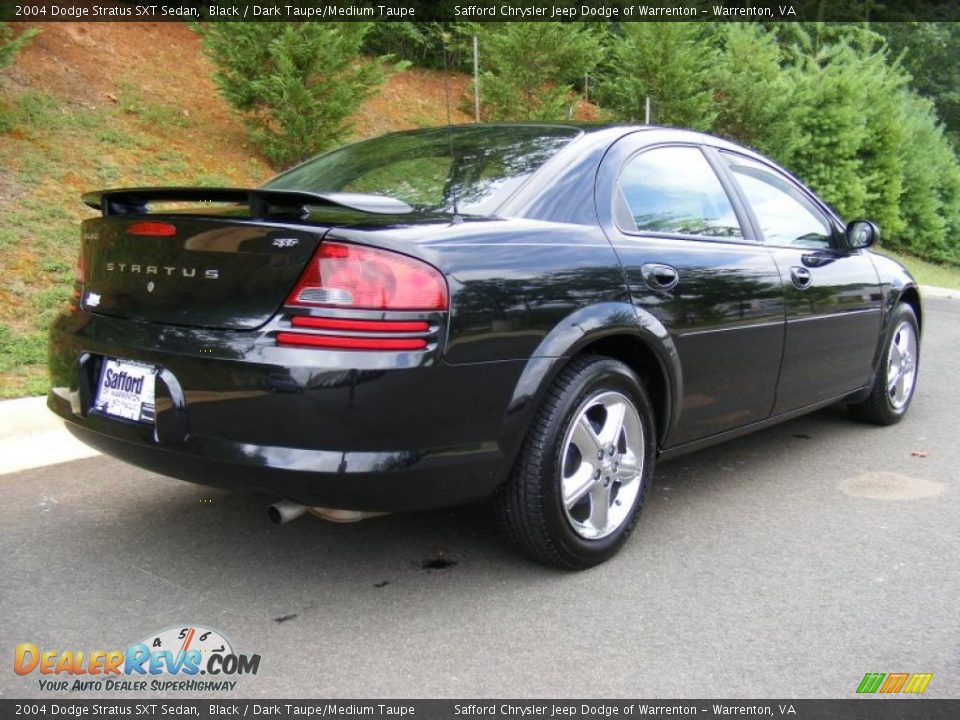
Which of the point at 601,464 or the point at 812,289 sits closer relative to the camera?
the point at 601,464

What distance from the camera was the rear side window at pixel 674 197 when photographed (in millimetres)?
3547

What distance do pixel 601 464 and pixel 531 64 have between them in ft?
34.0

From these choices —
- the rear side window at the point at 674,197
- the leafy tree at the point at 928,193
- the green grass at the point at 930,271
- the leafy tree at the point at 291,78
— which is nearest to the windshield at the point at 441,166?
the rear side window at the point at 674,197

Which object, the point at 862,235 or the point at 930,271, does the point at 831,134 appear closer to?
the point at 930,271

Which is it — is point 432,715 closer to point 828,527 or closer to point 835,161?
point 828,527

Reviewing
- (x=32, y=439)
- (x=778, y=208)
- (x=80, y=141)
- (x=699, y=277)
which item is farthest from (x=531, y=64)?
(x=699, y=277)

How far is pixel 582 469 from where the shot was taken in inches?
126

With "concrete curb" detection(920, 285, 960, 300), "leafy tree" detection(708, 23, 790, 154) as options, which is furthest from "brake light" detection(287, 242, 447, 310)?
"leafy tree" detection(708, 23, 790, 154)

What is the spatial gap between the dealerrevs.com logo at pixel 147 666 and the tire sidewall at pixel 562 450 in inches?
41.6

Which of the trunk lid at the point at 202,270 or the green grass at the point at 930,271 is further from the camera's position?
the green grass at the point at 930,271

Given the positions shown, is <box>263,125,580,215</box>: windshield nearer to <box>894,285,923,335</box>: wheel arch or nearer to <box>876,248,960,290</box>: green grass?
<box>894,285,923,335</box>: wheel arch

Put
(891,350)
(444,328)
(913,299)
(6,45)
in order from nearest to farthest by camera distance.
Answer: (444,328)
(891,350)
(913,299)
(6,45)

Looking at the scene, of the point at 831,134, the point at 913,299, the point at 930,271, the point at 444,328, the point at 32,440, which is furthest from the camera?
the point at 930,271

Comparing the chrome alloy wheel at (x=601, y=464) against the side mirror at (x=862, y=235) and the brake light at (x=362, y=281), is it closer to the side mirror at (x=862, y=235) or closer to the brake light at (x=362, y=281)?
the brake light at (x=362, y=281)
